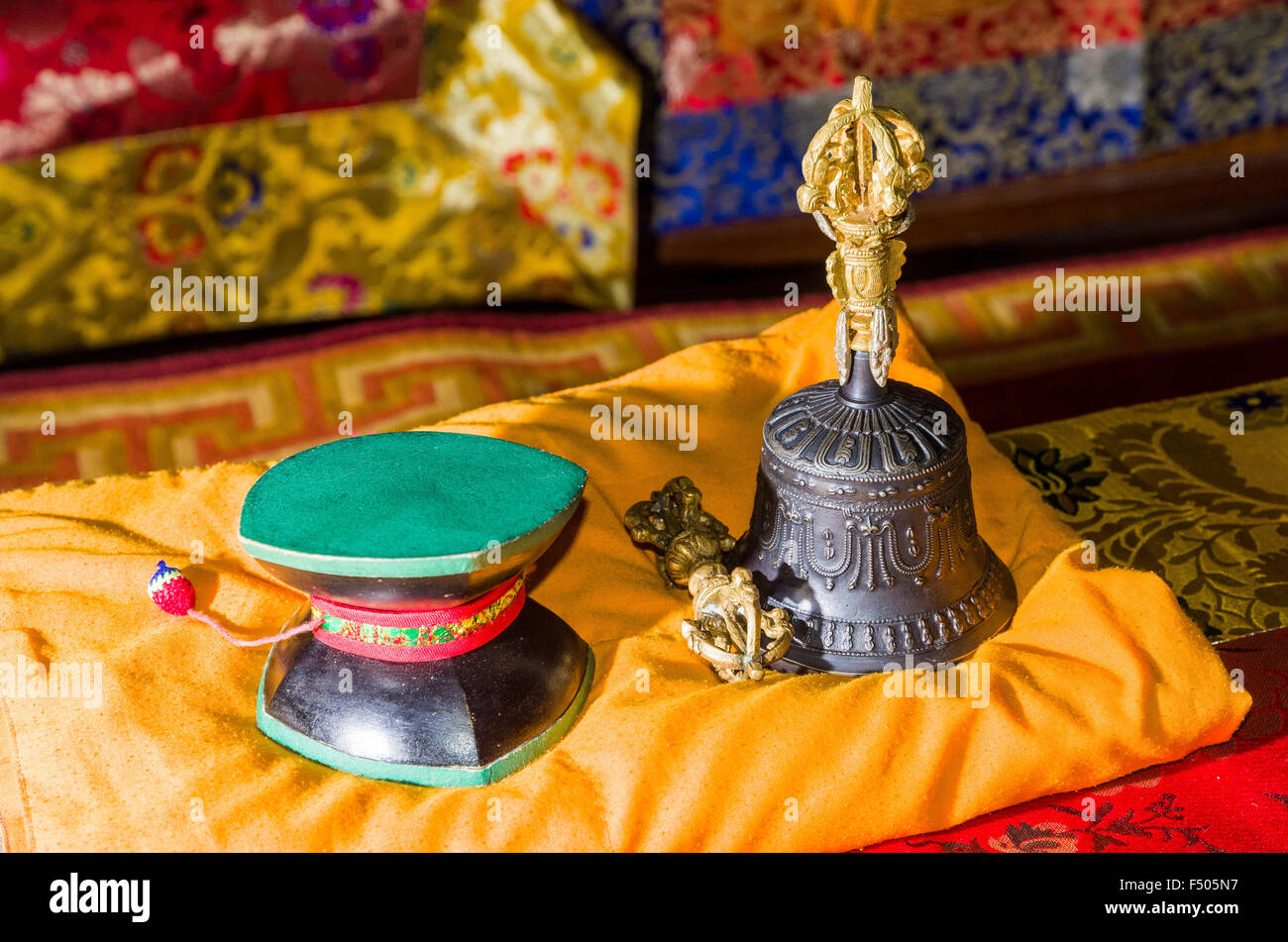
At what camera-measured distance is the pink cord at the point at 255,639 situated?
104 cm

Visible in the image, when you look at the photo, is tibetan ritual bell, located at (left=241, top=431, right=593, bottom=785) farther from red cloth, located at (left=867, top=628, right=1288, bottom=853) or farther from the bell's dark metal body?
red cloth, located at (left=867, top=628, right=1288, bottom=853)

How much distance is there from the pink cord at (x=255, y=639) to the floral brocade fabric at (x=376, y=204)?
1.17 meters

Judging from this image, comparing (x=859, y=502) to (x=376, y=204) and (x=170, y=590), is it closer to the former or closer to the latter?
(x=170, y=590)

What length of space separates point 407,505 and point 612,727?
22cm

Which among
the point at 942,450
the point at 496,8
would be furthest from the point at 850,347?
the point at 496,8

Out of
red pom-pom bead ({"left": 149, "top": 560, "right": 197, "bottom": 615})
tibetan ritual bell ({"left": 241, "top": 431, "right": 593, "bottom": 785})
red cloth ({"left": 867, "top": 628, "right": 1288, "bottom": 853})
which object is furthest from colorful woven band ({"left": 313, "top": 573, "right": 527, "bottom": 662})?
red cloth ({"left": 867, "top": 628, "right": 1288, "bottom": 853})

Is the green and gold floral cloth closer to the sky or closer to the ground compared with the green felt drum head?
closer to the ground

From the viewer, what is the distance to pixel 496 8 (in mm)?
2225

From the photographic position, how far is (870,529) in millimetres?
1082

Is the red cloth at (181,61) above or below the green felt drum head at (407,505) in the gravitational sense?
above

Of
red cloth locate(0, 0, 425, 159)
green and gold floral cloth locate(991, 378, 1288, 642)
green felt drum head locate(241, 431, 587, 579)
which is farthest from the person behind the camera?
red cloth locate(0, 0, 425, 159)

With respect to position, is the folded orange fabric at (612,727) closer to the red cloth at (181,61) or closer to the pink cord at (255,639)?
the pink cord at (255,639)

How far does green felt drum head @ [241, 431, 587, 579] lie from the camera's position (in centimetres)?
93

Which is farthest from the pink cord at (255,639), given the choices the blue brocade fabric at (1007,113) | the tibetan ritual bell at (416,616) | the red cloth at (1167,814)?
the blue brocade fabric at (1007,113)
